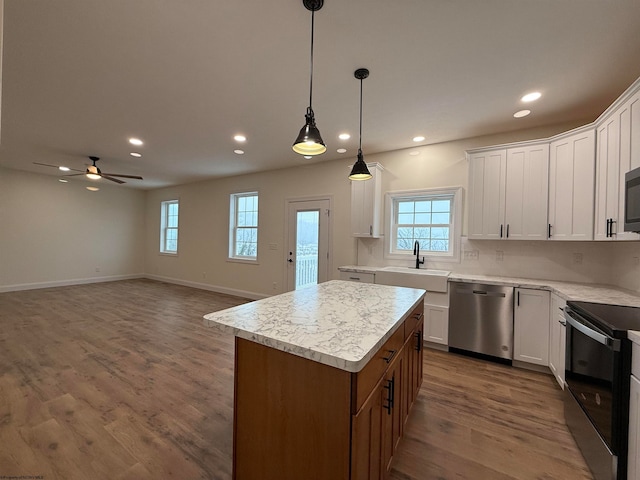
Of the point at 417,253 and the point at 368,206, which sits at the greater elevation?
the point at 368,206

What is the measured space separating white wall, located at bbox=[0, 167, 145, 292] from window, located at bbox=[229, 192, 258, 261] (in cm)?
382

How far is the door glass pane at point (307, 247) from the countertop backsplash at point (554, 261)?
2.03 metres

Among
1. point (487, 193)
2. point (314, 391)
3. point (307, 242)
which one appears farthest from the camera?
point (307, 242)

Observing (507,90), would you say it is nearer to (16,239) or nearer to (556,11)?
(556,11)

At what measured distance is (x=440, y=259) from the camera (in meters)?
3.90

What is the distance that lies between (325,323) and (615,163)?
2841 mm

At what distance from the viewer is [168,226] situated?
26.1ft

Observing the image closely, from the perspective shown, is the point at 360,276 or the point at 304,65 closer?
the point at 304,65

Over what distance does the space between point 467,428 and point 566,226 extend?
2.29 metres

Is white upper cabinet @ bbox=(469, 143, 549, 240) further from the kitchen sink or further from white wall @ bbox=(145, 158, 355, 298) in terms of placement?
white wall @ bbox=(145, 158, 355, 298)

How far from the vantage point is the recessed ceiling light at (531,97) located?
2.65 metres

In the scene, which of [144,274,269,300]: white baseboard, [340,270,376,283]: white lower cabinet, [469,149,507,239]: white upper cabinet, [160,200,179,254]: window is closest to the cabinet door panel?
[340,270,376,283]: white lower cabinet

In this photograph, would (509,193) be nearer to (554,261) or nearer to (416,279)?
(554,261)

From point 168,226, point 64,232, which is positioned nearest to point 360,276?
point 168,226
